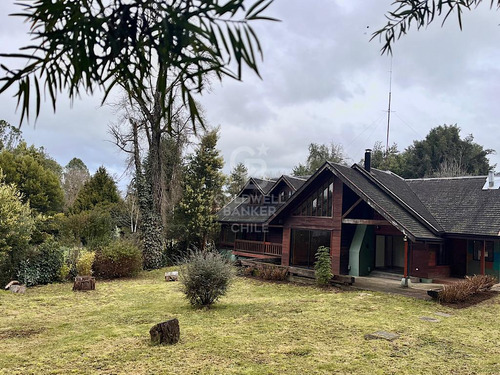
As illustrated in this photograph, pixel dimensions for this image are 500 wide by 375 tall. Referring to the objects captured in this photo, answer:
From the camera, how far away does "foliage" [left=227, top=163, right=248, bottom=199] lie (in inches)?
1782

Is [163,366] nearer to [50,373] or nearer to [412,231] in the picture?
[50,373]

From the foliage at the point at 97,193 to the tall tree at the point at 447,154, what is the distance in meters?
28.9

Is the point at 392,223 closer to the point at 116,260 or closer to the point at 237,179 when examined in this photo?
the point at 116,260

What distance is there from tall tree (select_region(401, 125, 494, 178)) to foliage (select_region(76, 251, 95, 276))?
108 feet

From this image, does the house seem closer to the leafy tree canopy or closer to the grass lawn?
the grass lawn

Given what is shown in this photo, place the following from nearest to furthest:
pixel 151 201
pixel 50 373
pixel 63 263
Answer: pixel 50 373, pixel 63 263, pixel 151 201

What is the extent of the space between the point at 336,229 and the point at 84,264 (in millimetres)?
11156

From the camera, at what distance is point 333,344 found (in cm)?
771

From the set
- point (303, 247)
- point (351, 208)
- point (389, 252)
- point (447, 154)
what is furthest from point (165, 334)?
point (447, 154)

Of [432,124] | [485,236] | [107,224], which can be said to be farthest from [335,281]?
[432,124]

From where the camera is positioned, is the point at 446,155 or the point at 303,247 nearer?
the point at 303,247

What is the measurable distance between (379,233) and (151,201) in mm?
12030

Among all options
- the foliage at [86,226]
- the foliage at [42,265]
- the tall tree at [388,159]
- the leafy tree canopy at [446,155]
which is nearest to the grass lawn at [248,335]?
the foliage at [42,265]

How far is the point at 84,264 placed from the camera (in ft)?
54.6
